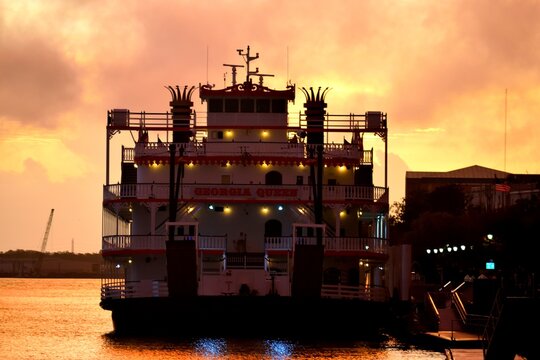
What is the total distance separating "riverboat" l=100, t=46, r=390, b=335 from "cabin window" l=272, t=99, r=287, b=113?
0.23 feet

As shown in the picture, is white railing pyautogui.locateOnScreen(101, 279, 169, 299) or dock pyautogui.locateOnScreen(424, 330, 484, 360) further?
white railing pyautogui.locateOnScreen(101, 279, 169, 299)

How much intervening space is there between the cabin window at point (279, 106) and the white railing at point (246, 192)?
6.20m

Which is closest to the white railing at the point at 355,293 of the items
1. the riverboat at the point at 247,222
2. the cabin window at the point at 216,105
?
the riverboat at the point at 247,222

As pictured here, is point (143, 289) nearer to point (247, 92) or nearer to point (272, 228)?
point (272, 228)

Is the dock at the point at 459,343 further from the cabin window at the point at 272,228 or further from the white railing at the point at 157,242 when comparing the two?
the white railing at the point at 157,242

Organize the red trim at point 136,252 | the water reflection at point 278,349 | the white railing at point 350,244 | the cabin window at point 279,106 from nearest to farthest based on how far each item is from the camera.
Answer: the water reflection at point 278,349
the red trim at point 136,252
the white railing at point 350,244
the cabin window at point 279,106

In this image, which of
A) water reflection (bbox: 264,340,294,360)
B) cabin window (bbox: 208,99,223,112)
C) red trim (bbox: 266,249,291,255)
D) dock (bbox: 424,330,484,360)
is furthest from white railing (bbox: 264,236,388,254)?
cabin window (bbox: 208,99,223,112)

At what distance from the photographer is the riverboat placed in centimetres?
6138

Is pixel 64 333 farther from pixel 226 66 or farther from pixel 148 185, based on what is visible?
pixel 226 66

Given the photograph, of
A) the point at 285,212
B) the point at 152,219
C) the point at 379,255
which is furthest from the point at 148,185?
the point at 379,255

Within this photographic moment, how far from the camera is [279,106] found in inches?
2817

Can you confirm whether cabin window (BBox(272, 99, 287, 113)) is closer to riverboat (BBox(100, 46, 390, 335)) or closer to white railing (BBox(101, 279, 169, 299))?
riverboat (BBox(100, 46, 390, 335))

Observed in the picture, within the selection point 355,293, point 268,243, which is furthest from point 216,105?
point 355,293

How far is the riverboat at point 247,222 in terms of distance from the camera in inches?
2416
